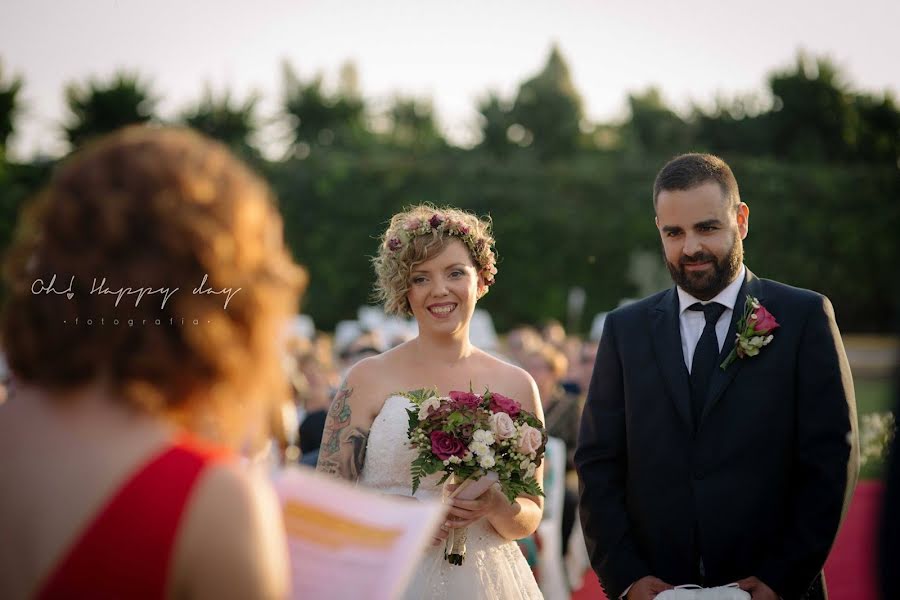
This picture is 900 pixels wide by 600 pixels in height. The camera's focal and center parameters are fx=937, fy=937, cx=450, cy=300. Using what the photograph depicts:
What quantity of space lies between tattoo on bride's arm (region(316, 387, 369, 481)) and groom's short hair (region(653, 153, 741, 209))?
166cm

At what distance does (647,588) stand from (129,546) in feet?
8.42

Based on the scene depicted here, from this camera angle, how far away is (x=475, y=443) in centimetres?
389

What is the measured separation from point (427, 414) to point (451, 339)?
0.61 metres

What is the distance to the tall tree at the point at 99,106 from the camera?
96.2 ft

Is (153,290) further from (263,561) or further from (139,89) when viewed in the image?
(139,89)

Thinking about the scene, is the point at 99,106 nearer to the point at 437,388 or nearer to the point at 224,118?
the point at 224,118

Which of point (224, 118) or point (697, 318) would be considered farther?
point (224, 118)

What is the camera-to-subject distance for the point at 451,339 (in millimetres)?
4527

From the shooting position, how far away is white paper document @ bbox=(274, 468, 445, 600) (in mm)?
1825

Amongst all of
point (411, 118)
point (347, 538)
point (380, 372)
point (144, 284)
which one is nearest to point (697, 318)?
point (380, 372)

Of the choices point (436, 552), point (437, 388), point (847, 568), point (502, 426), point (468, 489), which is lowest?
point (847, 568)

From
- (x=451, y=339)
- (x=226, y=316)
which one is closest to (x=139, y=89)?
(x=451, y=339)

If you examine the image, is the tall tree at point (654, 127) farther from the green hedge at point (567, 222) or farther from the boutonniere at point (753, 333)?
the boutonniere at point (753, 333)

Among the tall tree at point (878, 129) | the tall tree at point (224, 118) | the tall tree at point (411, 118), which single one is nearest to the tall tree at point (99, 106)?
the tall tree at point (224, 118)
